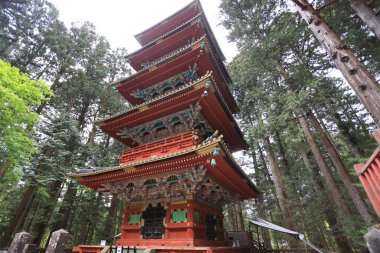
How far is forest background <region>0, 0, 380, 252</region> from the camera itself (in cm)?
914

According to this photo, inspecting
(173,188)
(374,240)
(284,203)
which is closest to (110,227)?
(173,188)

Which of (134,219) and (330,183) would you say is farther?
(330,183)

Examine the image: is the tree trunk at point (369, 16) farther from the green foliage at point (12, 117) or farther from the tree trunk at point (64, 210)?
the tree trunk at point (64, 210)

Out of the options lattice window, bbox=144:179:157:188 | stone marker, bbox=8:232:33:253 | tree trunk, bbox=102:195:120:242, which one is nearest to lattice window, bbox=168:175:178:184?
lattice window, bbox=144:179:157:188

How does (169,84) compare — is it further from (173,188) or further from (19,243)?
(19,243)

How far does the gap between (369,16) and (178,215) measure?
30.8 ft

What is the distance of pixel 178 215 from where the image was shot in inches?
305

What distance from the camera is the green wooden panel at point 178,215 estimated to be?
7.62 m

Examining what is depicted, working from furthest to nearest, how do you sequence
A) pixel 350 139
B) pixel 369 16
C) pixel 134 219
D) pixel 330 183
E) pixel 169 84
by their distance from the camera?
pixel 169 84, pixel 350 139, pixel 330 183, pixel 134 219, pixel 369 16

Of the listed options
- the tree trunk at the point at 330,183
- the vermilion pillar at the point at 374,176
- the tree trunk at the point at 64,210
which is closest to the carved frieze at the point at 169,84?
the tree trunk at the point at 330,183

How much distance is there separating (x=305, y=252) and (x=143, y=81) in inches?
462

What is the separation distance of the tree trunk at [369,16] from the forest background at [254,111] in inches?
1.5

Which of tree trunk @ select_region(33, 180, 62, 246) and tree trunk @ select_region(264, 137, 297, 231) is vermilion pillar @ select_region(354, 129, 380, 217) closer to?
tree trunk @ select_region(264, 137, 297, 231)

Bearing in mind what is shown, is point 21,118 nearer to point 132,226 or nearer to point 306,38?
point 132,226
